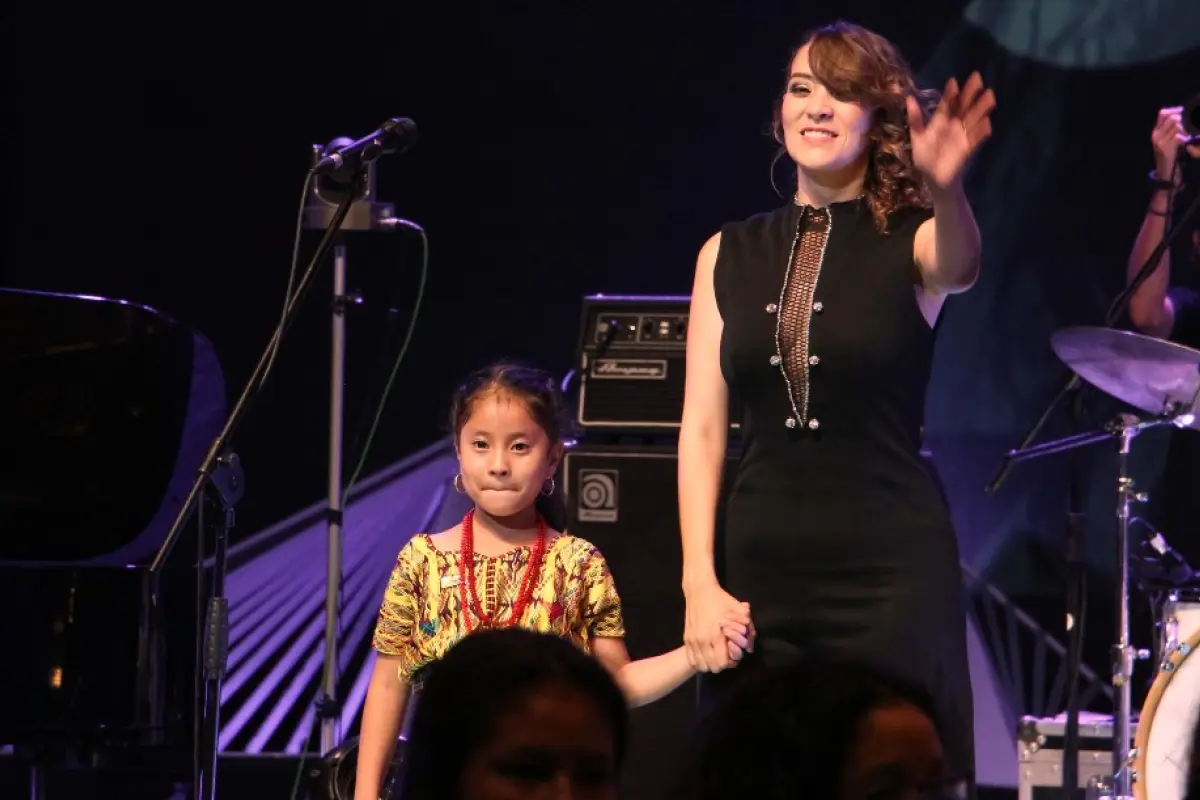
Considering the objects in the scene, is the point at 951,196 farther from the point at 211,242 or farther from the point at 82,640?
the point at 211,242

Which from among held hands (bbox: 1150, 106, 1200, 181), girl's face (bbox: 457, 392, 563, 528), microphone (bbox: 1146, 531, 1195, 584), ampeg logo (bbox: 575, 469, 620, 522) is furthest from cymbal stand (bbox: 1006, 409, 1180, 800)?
girl's face (bbox: 457, 392, 563, 528)

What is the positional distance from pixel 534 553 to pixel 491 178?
2560 millimetres

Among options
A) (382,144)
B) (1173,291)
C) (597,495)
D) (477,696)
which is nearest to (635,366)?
(597,495)

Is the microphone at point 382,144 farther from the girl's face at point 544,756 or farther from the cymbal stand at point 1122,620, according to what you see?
the girl's face at point 544,756

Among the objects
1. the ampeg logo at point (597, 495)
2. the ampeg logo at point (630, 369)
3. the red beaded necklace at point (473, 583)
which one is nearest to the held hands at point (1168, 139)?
the ampeg logo at point (630, 369)

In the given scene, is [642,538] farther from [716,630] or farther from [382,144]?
[716,630]

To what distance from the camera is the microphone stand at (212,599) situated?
12.0 feet

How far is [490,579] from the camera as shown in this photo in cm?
326

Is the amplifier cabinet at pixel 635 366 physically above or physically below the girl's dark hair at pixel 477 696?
above

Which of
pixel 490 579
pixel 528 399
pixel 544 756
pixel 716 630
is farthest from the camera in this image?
pixel 528 399

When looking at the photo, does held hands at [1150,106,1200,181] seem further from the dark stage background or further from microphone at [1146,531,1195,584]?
microphone at [1146,531,1195,584]

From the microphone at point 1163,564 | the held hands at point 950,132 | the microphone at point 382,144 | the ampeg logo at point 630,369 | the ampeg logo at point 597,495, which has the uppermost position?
the microphone at point 382,144

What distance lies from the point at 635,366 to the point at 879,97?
1.53 meters

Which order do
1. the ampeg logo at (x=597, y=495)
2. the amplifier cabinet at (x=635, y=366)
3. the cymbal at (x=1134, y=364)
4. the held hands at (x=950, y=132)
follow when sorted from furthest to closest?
the amplifier cabinet at (x=635, y=366)
the ampeg logo at (x=597, y=495)
the cymbal at (x=1134, y=364)
the held hands at (x=950, y=132)
